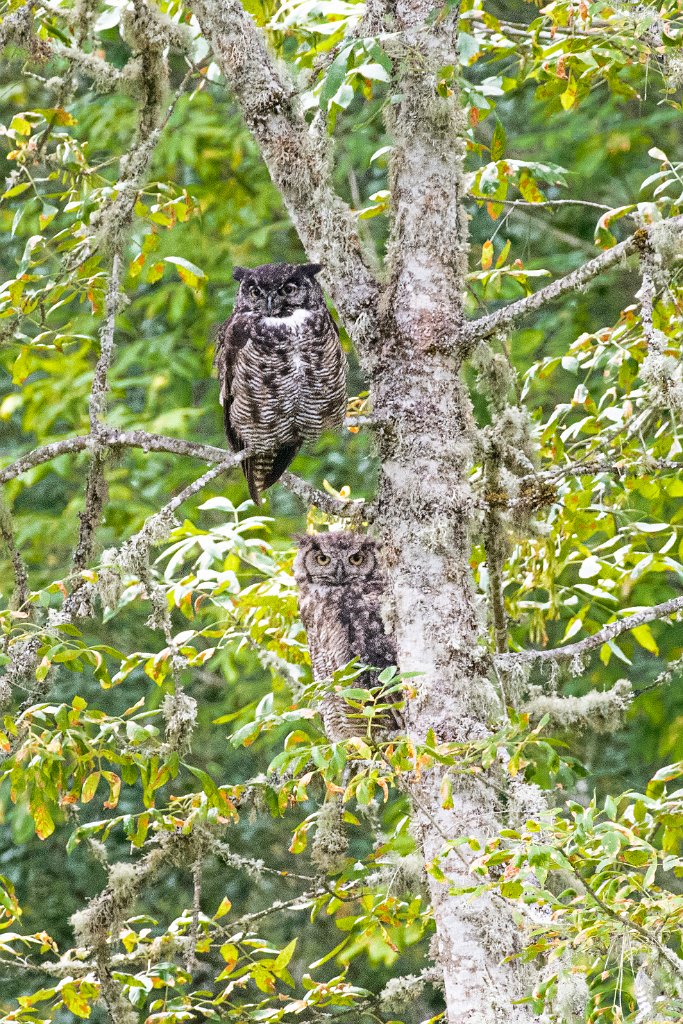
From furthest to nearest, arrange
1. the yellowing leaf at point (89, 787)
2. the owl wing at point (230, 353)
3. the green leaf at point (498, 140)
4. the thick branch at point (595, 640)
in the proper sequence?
the owl wing at point (230, 353)
the green leaf at point (498, 140)
the yellowing leaf at point (89, 787)
the thick branch at point (595, 640)

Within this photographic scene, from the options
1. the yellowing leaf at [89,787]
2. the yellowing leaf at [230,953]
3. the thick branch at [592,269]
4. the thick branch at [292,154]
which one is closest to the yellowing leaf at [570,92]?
the thick branch at [292,154]

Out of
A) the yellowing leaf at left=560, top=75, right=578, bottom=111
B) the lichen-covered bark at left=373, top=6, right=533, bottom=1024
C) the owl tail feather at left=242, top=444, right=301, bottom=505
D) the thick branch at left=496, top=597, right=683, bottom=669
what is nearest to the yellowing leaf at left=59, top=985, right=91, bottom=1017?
the lichen-covered bark at left=373, top=6, right=533, bottom=1024

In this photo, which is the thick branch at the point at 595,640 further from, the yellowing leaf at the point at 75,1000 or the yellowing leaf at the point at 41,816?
the yellowing leaf at the point at 75,1000

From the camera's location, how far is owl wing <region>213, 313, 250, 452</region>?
3000mm

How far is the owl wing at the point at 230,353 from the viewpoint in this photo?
3.00 meters

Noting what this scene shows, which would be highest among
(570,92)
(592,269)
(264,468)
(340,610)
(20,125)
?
(20,125)

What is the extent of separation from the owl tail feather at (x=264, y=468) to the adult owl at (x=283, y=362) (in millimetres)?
74

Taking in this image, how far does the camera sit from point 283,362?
9.64ft

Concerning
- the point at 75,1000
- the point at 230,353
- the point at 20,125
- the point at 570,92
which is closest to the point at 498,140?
the point at 570,92

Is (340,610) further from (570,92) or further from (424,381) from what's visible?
(570,92)

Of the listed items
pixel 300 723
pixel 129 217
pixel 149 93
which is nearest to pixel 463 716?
pixel 300 723

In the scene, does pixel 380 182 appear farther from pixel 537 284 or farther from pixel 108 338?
pixel 108 338

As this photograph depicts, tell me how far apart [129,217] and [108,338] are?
42cm

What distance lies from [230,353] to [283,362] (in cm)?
16
